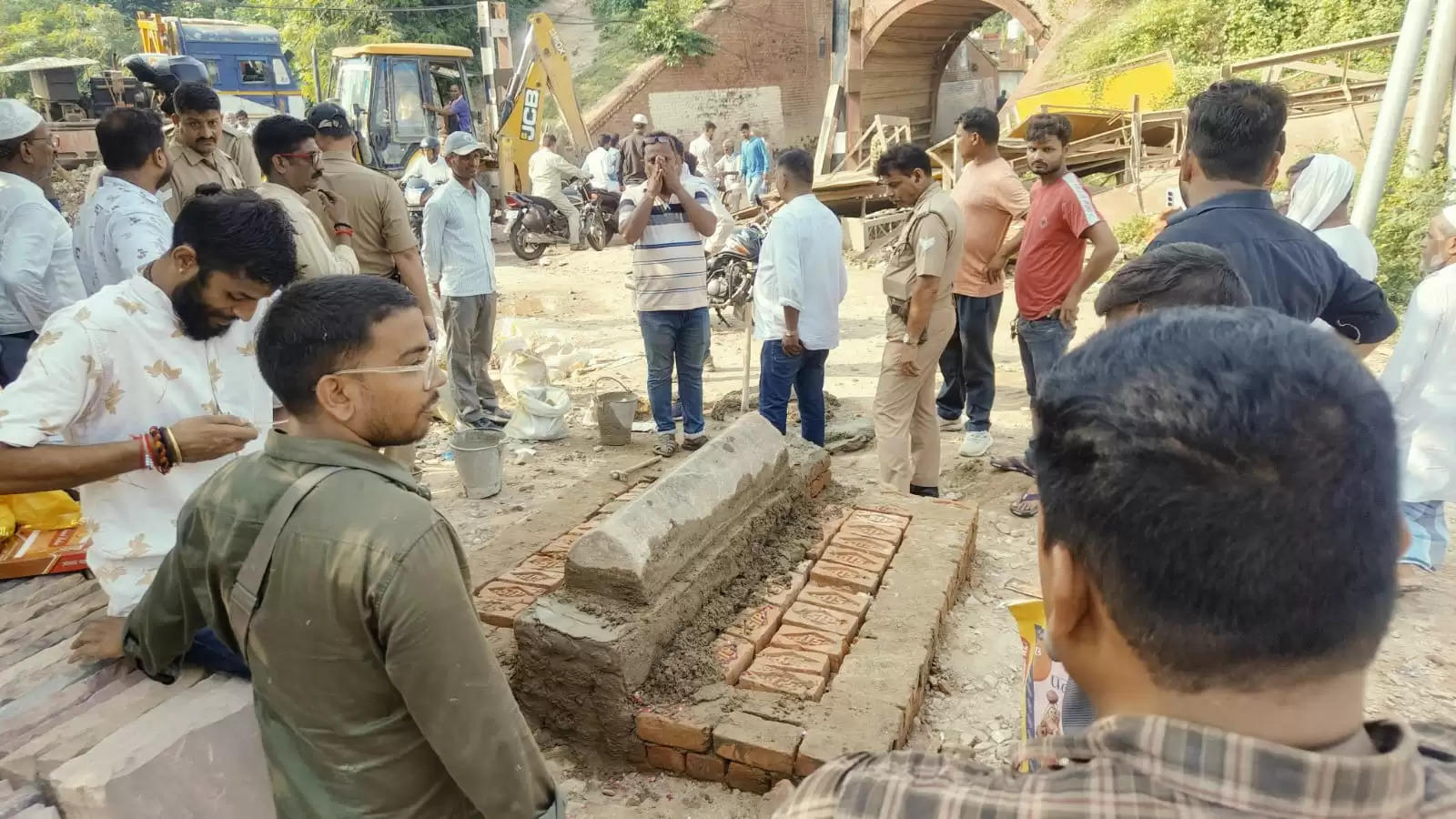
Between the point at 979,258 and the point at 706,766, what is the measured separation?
3753 mm

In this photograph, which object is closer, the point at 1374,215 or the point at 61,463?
the point at 61,463

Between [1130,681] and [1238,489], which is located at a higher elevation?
[1238,489]

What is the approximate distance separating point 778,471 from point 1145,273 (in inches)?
79.5

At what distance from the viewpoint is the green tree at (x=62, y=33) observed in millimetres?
31406

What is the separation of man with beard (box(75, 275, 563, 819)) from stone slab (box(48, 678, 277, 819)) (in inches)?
9.9

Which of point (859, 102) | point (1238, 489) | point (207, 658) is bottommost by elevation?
point (207, 658)

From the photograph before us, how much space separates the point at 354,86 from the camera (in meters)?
14.9

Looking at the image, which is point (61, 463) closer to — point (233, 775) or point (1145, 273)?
point (233, 775)

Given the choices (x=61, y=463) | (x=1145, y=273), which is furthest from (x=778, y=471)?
(x=61, y=463)

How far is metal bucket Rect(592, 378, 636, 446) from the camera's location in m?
5.89

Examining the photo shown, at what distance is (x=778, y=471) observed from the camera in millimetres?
3859

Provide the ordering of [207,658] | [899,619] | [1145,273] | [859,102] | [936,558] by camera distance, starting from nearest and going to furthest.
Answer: [207,658]
[1145,273]
[899,619]
[936,558]
[859,102]

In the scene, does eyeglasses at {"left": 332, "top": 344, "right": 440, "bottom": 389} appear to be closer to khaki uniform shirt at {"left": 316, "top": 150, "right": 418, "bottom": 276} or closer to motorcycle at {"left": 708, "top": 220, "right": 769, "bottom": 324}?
khaki uniform shirt at {"left": 316, "top": 150, "right": 418, "bottom": 276}

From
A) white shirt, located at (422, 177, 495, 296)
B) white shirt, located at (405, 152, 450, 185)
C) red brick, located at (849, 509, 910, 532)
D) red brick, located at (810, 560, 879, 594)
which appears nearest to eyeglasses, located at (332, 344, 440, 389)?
red brick, located at (810, 560, 879, 594)
